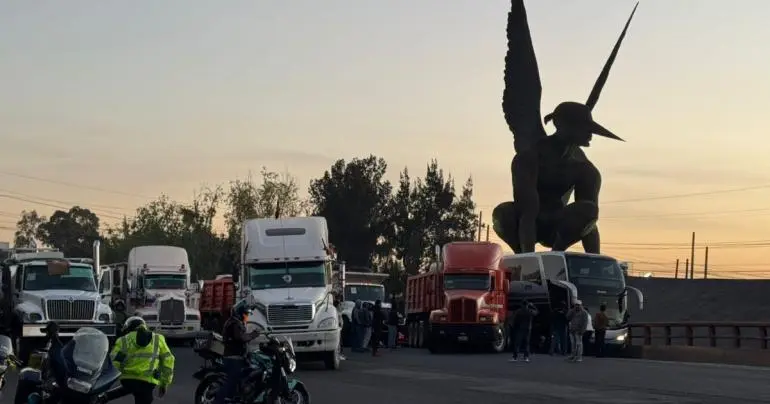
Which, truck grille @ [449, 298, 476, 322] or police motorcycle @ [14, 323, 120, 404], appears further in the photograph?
truck grille @ [449, 298, 476, 322]

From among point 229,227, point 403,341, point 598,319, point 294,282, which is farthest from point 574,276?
point 229,227

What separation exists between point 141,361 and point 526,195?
4886 centimetres

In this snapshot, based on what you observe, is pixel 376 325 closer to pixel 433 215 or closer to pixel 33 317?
pixel 33 317

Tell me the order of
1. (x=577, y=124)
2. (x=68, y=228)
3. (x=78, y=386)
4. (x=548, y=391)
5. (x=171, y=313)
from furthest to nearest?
(x=68, y=228) → (x=577, y=124) → (x=171, y=313) → (x=548, y=391) → (x=78, y=386)

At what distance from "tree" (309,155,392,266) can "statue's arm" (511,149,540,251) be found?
36.2 meters

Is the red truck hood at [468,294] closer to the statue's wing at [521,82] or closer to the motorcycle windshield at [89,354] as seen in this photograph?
the statue's wing at [521,82]

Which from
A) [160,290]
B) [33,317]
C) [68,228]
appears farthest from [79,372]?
[68,228]

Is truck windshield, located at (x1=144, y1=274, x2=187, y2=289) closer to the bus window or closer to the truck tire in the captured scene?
the truck tire

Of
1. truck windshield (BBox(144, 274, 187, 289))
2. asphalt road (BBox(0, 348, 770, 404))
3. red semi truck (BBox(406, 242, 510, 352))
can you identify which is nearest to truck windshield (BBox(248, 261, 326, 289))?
asphalt road (BBox(0, 348, 770, 404))

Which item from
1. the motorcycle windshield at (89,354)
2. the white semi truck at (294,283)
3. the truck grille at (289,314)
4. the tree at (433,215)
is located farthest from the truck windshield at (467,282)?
the tree at (433,215)

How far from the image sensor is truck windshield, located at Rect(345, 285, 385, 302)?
156 feet

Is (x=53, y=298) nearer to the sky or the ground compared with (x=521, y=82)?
nearer to the ground

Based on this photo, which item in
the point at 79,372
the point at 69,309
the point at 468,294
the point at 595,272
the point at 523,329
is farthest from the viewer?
the point at 595,272

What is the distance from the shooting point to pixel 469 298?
3975cm
